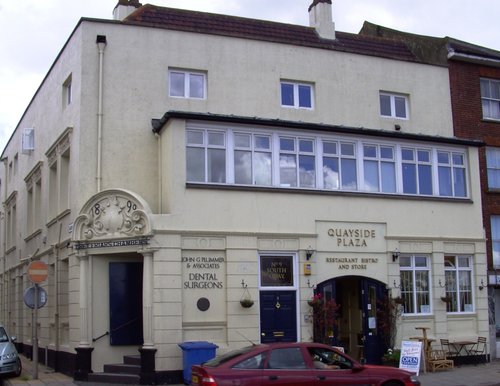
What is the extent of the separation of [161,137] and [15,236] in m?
15.1

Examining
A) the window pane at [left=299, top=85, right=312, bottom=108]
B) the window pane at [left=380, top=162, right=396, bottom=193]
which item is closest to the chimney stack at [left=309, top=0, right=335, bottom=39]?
the window pane at [left=299, top=85, right=312, bottom=108]

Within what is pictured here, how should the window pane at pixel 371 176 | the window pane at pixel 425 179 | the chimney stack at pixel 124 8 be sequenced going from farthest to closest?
the chimney stack at pixel 124 8 → the window pane at pixel 425 179 → the window pane at pixel 371 176

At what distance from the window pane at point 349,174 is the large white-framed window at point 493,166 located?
6717 mm

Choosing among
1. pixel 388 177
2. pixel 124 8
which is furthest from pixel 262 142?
pixel 124 8

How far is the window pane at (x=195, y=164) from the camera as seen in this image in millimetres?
18625

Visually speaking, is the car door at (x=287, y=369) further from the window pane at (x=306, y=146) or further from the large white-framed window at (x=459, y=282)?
the large white-framed window at (x=459, y=282)

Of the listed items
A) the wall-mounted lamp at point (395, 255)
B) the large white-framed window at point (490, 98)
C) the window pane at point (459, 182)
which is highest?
the large white-framed window at point (490, 98)

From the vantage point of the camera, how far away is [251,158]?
19297 millimetres

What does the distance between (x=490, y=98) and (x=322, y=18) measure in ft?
22.9

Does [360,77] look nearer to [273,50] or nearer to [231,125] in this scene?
[273,50]

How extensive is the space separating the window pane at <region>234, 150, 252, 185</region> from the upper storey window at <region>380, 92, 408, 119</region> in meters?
6.62

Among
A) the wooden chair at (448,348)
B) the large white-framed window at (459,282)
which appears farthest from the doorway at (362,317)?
the large white-framed window at (459,282)

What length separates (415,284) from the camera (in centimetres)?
2103

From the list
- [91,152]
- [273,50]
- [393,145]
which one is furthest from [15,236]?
[393,145]
